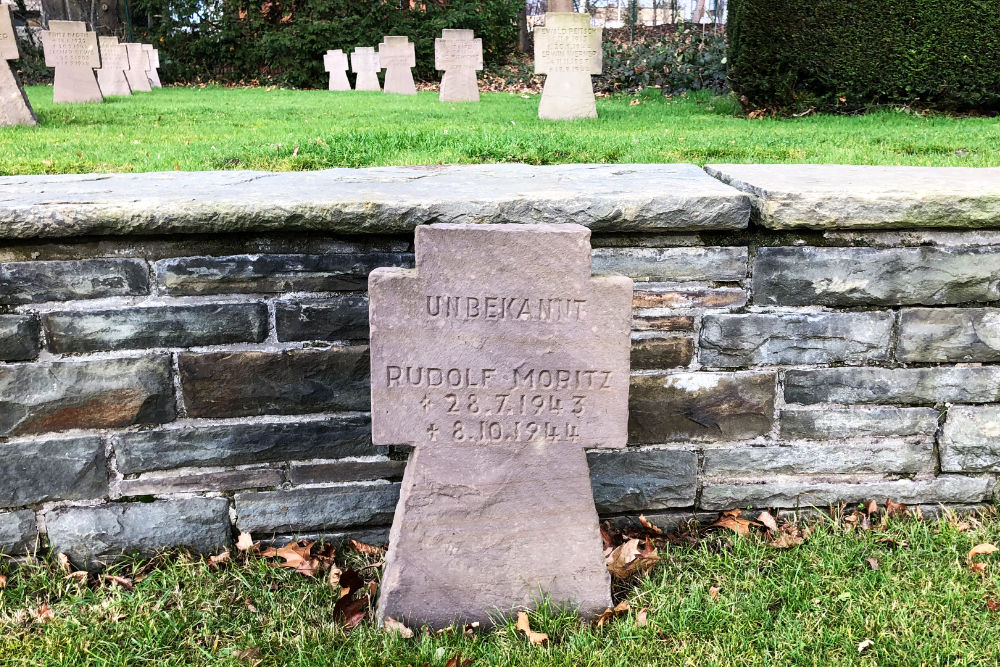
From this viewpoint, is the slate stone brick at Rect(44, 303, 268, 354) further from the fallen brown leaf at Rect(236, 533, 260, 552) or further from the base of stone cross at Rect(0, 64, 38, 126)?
the base of stone cross at Rect(0, 64, 38, 126)

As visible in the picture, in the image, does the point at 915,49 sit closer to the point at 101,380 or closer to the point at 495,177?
the point at 495,177

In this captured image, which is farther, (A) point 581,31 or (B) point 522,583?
(A) point 581,31

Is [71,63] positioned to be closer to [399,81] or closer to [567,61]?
[399,81]

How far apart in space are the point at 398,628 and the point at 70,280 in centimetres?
139

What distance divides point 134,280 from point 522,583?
4.77ft

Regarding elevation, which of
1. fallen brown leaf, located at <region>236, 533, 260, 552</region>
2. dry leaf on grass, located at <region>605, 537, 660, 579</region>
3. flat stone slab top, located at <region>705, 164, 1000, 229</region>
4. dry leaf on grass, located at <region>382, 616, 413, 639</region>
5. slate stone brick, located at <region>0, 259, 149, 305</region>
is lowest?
dry leaf on grass, located at <region>382, 616, 413, 639</region>

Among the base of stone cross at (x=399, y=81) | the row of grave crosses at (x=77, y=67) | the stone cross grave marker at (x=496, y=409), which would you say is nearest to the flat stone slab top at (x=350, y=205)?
the stone cross grave marker at (x=496, y=409)

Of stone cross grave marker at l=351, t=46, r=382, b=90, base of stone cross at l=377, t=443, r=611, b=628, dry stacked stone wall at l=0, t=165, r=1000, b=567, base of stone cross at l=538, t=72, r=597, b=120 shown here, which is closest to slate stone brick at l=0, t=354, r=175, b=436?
dry stacked stone wall at l=0, t=165, r=1000, b=567

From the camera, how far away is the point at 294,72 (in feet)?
55.4

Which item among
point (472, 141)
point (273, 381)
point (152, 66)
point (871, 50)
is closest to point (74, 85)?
point (152, 66)

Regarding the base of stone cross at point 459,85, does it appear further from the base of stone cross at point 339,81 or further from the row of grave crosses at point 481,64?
the base of stone cross at point 339,81

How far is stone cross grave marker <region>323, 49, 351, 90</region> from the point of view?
16.0 m

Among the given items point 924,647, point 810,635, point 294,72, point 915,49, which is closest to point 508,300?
point 810,635

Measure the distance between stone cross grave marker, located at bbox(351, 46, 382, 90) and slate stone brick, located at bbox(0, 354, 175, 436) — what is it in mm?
14344
